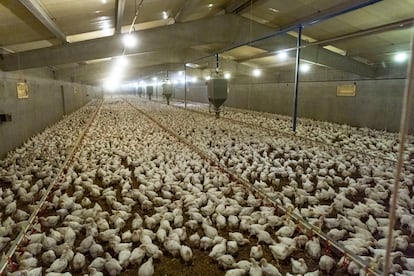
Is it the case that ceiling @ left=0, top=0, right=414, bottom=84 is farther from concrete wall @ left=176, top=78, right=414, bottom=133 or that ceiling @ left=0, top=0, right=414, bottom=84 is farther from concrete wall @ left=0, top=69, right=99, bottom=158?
concrete wall @ left=176, top=78, right=414, bottom=133

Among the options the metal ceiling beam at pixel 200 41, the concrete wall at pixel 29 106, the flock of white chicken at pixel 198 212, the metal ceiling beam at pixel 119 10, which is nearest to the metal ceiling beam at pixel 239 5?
the metal ceiling beam at pixel 200 41

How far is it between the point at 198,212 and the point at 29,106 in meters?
5.39

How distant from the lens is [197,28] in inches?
294

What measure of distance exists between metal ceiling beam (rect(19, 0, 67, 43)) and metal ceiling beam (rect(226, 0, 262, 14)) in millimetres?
4438

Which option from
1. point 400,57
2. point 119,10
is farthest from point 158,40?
point 400,57

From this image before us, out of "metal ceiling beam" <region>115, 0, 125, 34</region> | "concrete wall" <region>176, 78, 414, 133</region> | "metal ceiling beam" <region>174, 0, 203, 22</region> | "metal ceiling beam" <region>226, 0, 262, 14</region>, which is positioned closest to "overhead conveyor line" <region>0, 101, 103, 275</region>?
"metal ceiling beam" <region>115, 0, 125, 34</region>

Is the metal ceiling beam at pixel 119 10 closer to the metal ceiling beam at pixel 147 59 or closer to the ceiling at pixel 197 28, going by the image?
the ceiling at pixel 197 28

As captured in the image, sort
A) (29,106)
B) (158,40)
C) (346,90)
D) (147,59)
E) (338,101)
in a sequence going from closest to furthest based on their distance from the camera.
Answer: (29,106) < (158,40) < (346,90) < (338,101) < (147,59)

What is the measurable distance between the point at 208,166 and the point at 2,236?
2212mm

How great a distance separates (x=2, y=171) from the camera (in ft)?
11.5

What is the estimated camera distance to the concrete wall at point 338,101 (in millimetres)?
6430

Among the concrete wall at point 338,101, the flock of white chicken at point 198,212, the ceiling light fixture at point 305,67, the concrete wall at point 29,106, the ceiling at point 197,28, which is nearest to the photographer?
the flock of white chicken at point 198,212

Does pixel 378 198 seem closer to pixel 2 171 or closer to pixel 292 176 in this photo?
pixel 292 176

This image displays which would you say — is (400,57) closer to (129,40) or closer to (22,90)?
(129,40)
